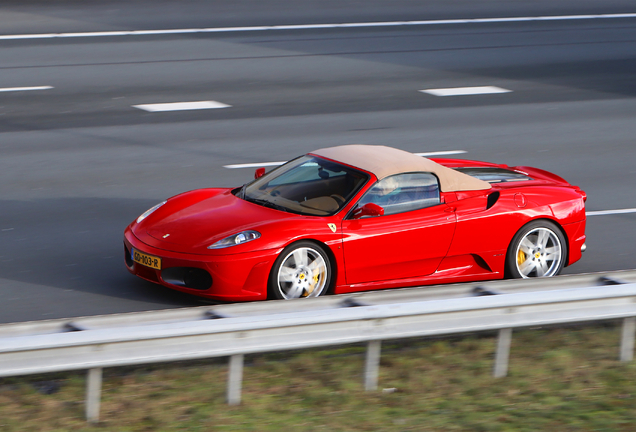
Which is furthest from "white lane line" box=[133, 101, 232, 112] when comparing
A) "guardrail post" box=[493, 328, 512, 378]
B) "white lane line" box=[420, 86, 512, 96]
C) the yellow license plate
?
"guardrail post" box=[493, 328, 512, 378]

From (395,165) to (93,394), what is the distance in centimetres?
391

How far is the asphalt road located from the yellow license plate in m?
0.36

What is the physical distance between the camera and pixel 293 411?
5578 mm

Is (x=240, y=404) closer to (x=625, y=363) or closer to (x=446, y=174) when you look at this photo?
(x=625, y=363)

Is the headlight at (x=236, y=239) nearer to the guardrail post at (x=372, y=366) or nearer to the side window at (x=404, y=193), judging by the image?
the side window at (x=404, y=193)

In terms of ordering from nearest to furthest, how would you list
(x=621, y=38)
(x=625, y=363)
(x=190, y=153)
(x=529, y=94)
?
(x=625, y=363), (x=190, y=153), (x=529, y=94), (x=621, y=38)

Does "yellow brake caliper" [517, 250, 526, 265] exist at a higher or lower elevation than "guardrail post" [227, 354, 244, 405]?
higher

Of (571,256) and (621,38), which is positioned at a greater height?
(621,38)

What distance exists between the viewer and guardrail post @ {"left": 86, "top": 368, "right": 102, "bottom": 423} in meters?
5.29

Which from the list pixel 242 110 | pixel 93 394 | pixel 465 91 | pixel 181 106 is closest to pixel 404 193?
pixel 93 394

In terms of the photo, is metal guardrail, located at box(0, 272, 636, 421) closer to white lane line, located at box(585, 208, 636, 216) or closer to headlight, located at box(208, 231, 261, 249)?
headlight, located at box(208, 231, 261, 249)

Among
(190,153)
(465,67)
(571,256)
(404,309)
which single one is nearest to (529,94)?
(465,67)

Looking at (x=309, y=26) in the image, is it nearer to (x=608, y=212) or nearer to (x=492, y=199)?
(x=608, y=212)

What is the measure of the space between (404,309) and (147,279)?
2.84 meters
